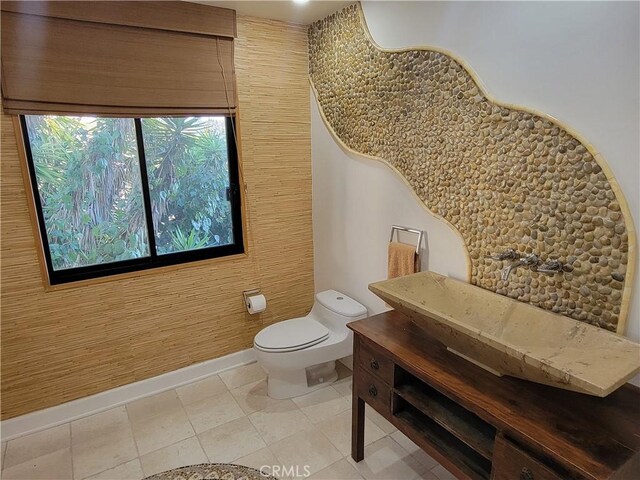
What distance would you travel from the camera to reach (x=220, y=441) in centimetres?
211

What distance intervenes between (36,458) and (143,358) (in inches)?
27.5

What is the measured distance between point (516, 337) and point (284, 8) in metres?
2.18

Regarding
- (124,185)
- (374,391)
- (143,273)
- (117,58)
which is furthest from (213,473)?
(117,58)

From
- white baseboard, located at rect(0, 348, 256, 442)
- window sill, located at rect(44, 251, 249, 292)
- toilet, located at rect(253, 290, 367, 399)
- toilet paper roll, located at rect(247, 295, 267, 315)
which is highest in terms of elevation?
window sill, located at rect(44, 251, 249, 292)

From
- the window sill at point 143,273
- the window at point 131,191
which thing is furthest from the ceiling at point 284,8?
the window sill at point 143,273

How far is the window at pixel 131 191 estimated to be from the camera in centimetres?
212

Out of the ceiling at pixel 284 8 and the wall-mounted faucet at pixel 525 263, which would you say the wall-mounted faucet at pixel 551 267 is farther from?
the ceiling at pixel 284 8

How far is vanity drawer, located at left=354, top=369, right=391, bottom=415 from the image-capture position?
1.68 metres

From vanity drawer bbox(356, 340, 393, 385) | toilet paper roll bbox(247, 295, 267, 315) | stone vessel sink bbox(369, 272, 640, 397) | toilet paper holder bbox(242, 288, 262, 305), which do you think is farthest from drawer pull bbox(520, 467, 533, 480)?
toilet paper holder bbox(242, 288, 262, 305)

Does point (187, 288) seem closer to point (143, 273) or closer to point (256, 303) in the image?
point (143, 273)

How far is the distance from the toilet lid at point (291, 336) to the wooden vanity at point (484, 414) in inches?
20.7

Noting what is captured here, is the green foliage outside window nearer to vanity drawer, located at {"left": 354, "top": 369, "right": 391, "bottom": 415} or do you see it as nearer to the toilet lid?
the toilet lid

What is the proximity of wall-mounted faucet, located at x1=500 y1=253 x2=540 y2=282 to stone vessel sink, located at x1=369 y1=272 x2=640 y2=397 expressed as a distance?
114 mm

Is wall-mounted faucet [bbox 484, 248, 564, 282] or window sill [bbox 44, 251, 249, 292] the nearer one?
wall-mounted faucet [bbox 484, 248, 564, 282]
